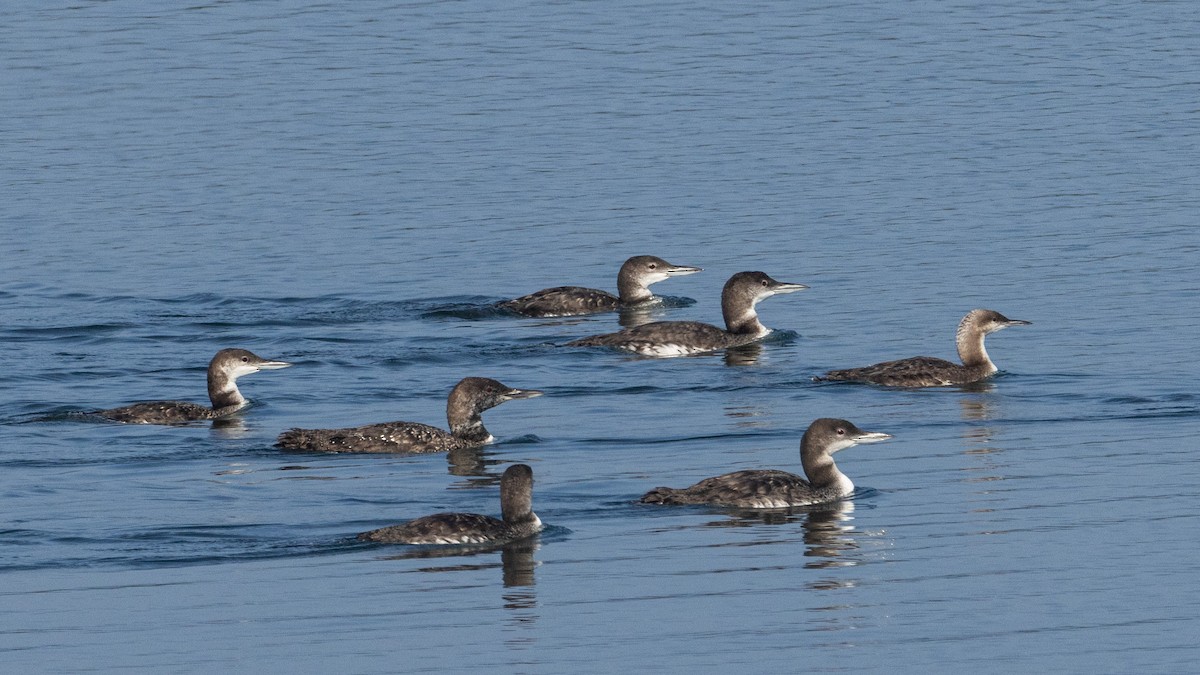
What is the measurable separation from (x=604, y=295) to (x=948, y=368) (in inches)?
250

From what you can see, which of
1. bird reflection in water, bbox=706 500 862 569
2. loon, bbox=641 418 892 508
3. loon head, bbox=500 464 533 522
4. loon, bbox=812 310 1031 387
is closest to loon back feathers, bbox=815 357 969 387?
loon, bbox=812 310 1031 387

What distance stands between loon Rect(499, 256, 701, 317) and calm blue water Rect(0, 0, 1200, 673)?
25 cm

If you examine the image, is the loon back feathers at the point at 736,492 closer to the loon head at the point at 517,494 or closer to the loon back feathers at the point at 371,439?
the loon head at the point at 517,494

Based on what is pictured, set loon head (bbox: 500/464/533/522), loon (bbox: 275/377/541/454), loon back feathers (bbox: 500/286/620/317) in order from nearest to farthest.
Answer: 1. loon head (bbox: 500/464/533/522)
2. loon (bbox: 275/377/541/454)
3. loon back feathers (bbox: 500/286/620/317)

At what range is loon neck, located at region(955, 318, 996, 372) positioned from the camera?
2480 cm

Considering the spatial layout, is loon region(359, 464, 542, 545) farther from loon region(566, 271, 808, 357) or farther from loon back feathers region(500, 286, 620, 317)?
loon back feathers region(500, 286, 620, 317)

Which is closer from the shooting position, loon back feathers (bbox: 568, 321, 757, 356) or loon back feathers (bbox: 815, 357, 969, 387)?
loon back feathers (bbox: 815, 357, 969, 387)

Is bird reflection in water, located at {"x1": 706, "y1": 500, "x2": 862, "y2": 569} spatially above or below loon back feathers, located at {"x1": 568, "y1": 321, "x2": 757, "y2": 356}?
below

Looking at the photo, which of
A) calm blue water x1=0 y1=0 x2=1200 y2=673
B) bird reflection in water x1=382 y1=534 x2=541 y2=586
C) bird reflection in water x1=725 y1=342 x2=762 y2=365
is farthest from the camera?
bird reflection in water x1=725 y1=342 x2=762 y2=365

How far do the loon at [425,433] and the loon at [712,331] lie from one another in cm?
464

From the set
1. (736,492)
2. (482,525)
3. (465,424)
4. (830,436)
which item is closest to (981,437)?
(830,436)

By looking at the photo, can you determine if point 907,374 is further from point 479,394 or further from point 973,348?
point 479,394

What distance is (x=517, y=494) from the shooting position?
17.9 metres

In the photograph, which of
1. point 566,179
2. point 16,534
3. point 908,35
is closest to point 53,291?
point 566,179
